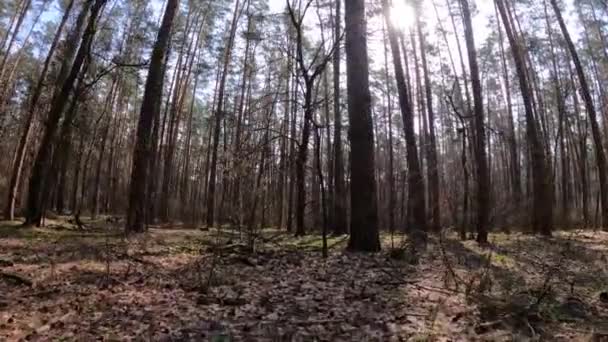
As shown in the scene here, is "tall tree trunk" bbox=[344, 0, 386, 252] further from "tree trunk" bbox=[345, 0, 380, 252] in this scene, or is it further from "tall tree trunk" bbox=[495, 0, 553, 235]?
"tall tree trunk" bbox=[495, 0, 553, 235]

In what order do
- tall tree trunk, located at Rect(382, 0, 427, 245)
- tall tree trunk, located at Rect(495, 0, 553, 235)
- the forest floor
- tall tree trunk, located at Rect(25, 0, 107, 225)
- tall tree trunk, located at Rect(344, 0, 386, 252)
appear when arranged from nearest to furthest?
the forest floor, tall tree trunk, located at Rect(344, 0, 386, 252), tall tree trunk, located at Rect(25, 0, 107, 225), tall tree trunk, located at Rect(382, 0, 427, 245), tall tree trunk, located at Rect(495, 0, 553, 235)

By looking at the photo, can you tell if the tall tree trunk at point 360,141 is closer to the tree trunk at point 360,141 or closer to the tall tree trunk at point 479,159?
the tree trunk at point 360,141

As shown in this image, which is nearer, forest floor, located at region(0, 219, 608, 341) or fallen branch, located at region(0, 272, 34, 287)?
forest floor, located at region(0, 219, 608, 341)

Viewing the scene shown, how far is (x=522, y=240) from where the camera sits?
11.6 meters

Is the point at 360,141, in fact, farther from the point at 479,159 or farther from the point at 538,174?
the point at 538,174

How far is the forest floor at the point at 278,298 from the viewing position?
3.77m

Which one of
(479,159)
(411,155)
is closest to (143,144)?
(411,155)

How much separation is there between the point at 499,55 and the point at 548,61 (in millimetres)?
2474

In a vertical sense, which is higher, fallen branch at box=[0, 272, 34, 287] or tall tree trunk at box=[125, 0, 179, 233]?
tall tree trunk at box=[125, 0, 179, 233]

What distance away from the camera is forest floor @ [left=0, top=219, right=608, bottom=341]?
3771mm

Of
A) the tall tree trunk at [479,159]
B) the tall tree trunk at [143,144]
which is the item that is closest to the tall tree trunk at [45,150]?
the tall tree trunk at [143,144]

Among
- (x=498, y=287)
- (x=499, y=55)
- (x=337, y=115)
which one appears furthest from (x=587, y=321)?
(x=499, y=55)

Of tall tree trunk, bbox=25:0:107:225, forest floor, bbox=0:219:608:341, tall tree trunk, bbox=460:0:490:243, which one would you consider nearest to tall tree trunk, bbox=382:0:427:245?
tall tree trunk, bbox=460:0:490:243

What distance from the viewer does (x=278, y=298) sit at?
482 cm
